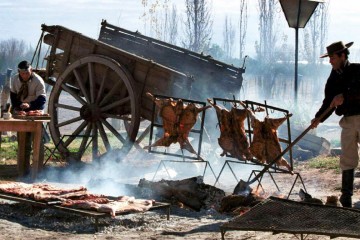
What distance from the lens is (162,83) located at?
43.3 feet

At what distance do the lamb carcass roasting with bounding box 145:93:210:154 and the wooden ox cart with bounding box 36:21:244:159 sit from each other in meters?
1.53

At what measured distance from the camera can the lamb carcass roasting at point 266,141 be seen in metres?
10.4

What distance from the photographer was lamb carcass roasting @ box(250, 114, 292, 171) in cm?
1038

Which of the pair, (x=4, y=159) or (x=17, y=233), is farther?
(x=4, y=159)

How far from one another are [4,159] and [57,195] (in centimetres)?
663

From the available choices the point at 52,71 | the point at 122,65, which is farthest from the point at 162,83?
the point at 52,71

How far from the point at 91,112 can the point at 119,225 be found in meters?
6.00

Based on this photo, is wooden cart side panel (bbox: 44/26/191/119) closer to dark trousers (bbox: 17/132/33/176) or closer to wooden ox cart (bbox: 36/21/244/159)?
wooden ox cart (bbox: 36/21/244/159)

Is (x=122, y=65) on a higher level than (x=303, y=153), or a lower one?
higher

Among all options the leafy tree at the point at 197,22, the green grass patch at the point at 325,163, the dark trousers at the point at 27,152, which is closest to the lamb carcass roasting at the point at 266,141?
the green grass patch at the point at 325,163

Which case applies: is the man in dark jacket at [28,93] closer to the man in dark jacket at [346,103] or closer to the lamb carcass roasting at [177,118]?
the lamb carcass roasting at [177,118]

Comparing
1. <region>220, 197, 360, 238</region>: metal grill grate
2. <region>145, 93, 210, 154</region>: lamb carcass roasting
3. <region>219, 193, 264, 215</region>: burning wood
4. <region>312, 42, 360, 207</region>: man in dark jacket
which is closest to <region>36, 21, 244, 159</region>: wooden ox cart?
<region>145, 93, 210, 154</region>: lamb carcass roasting

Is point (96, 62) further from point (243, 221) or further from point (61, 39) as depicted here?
point (243, 221)

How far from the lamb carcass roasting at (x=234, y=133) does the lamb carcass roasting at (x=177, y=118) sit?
56 cm
